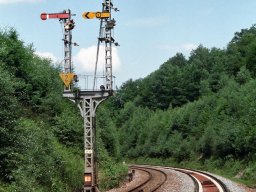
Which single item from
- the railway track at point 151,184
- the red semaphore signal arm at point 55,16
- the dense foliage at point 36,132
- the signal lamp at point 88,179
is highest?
the red semaphore signal arm at point 55,16

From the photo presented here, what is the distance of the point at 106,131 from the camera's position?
41.2 metres

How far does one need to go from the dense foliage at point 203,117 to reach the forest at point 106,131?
0.15 m

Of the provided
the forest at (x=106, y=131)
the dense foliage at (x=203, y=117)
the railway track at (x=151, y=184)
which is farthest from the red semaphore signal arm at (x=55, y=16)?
the dense foliage at (x=203, y=117)

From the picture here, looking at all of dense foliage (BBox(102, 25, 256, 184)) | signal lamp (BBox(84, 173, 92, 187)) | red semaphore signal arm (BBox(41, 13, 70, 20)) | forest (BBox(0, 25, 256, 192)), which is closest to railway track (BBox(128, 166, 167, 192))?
forest (BBox(0, 25, 256, 192))

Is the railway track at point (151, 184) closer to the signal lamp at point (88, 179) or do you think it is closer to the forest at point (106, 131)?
the forest at point (106, 131)

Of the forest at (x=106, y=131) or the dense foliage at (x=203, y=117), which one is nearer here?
the forest at (x=106, y=131)

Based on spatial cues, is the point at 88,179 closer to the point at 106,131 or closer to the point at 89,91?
the point at 89,91

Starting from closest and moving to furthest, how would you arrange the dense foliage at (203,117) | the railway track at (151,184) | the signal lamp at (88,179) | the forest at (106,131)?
1. the forest at (106,131)
2. the signal lamp at (88,179)
3. the railway track at (151,184)
4. the dense foliage at (203,117)

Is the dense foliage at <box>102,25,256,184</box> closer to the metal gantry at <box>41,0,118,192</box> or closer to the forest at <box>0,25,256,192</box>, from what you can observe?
the forest at <box>0,25,256,192</box>

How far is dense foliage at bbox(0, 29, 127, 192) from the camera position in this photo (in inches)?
677

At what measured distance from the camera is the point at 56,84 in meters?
33.6

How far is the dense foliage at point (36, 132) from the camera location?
1719 cm

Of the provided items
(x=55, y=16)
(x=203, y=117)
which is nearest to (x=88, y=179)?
(x=55, y=16)

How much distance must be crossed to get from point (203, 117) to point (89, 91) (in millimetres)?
45843
